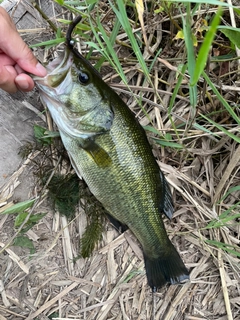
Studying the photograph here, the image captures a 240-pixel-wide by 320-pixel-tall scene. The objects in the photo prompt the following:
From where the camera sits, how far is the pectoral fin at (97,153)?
83.4 inches

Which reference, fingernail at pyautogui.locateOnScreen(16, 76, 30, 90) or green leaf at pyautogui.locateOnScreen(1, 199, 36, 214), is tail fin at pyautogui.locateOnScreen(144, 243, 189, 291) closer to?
green leaf at pyautogui.locateOnScreen(1, 199, 36, 214)

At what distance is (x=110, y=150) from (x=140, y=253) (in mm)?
904

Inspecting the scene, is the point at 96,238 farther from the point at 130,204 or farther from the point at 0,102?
the point at 0,102

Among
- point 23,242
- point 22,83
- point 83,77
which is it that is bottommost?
point 23,242

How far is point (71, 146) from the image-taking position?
2.18m

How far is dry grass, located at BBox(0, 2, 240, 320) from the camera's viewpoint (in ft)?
8.07

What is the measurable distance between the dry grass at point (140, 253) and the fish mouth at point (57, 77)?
1.72 feet

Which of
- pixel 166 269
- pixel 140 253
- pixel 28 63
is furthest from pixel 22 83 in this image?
pixel 166 269

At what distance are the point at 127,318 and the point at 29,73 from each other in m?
1.85

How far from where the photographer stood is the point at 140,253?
255cm

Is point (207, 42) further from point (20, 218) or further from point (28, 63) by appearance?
point (20, 218)

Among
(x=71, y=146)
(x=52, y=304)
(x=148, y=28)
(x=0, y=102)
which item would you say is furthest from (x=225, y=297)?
(x=0, y=102)

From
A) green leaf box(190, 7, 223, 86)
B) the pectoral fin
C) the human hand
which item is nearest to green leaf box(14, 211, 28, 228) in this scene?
the pectoral fin

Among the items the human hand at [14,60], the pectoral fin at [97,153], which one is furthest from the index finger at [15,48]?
the pectoral fin at [97,153]
